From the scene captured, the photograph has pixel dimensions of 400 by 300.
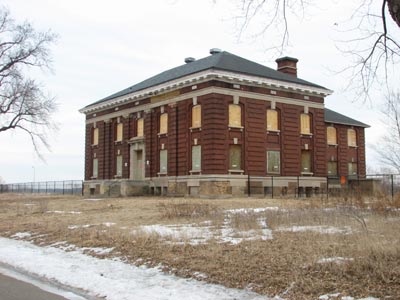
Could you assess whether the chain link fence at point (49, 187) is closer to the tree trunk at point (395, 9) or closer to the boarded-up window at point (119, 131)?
the boarded-up window at point (119, 131)

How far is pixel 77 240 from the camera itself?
12.6 m

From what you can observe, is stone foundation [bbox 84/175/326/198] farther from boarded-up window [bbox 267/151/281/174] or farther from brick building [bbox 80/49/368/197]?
boarded-up window [bbox 267/151/281/174]

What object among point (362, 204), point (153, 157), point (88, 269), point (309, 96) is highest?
point (309, 96)

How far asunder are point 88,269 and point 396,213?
919cm

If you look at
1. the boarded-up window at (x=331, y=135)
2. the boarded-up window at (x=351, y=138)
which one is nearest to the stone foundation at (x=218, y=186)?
the boarded-up window at (x=331, y=135)

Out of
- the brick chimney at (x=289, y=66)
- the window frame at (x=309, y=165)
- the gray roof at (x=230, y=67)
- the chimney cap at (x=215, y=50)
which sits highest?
the chimney cap at (x=215, y=50)

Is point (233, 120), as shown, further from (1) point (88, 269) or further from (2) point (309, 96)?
(1) point (88, 269)

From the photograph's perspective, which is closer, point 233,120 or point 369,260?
point 369,260

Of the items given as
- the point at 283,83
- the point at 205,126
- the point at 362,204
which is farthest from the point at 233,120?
the point at 362,204

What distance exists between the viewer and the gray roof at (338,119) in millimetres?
47906

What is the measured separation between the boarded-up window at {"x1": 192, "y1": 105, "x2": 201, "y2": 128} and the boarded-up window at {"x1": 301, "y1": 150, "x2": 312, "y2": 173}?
9.65 m

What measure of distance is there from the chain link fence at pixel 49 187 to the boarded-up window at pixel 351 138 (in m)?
28.9

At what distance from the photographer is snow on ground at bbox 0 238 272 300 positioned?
7242mm

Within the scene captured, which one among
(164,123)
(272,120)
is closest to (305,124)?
(272,120)
